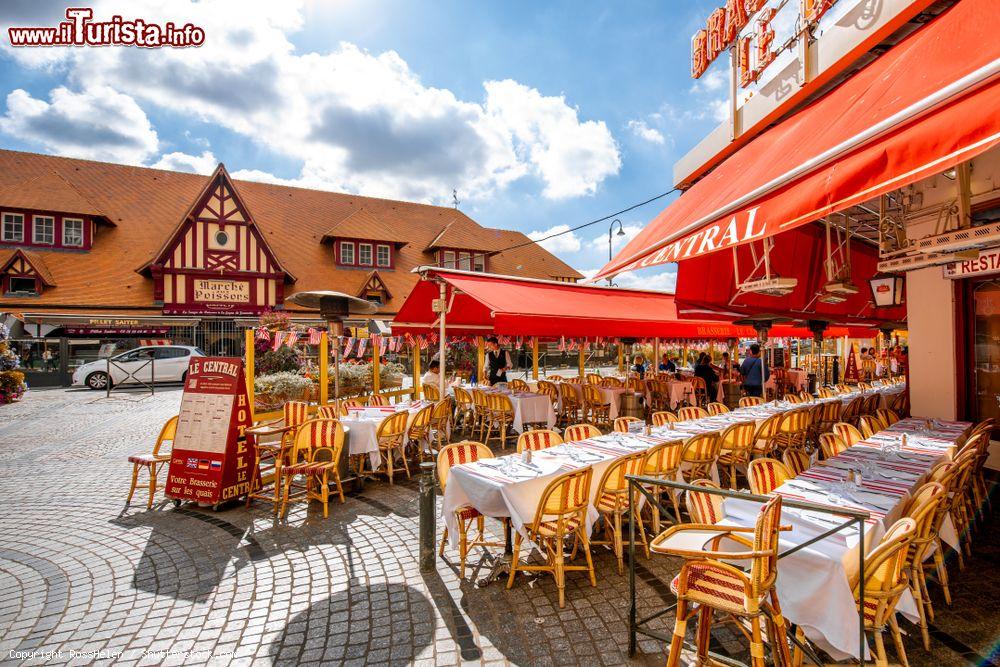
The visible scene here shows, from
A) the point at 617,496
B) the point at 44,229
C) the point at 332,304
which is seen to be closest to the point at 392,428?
the point at 332,304

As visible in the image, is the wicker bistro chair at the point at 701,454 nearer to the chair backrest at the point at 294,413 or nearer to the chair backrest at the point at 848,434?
the chair backrest at the point at 848,434

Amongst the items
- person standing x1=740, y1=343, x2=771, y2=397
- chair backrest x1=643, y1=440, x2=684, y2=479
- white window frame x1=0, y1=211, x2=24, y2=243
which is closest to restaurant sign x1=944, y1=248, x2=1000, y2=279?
chair backrest x1=643, y1=440, x2=684, y2=479

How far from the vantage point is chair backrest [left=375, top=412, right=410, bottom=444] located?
23.1 feet

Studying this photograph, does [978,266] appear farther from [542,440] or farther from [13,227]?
[13,227]

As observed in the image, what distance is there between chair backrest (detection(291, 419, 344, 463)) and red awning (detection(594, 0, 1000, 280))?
13.7ft

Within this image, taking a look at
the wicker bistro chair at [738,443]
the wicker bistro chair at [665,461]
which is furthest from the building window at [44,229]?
the wicker bistro chair at [738,443]

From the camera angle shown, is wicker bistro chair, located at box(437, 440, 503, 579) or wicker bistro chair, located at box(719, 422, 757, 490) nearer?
wicker bistro chair, located at box(437, 440, 503, 579)

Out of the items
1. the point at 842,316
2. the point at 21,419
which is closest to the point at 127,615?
the point at 842,316

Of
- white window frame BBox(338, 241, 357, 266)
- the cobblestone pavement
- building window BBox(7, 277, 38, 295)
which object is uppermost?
white window frame BBox(338, 241, 357, 266)

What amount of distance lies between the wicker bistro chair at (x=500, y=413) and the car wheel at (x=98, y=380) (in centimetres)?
1742

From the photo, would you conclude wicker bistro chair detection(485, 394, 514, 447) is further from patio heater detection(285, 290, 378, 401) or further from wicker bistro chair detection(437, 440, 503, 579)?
wicker bistro chair detection(437, 440, 503, 579)

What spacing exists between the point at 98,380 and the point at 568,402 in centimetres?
1871

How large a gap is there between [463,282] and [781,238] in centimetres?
481

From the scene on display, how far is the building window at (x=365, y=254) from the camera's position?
89.6 ft
